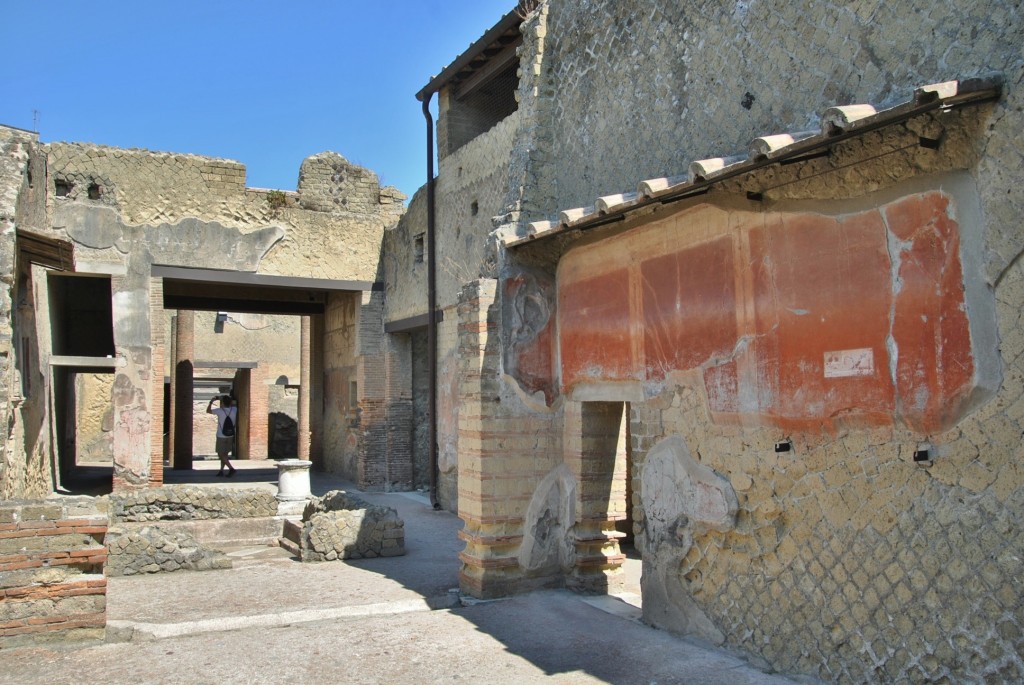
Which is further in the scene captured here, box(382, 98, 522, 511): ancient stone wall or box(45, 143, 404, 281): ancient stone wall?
box(45, 143, 404, 281): ancient stone wall

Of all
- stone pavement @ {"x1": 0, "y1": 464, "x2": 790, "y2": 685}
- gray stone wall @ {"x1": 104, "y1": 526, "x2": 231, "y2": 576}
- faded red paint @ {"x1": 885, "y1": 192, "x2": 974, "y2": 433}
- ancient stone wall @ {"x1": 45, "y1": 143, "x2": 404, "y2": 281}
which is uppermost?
ancient stone wall @ {"x1": 45, "y1": 143, "x2": 404, "y2": 281}

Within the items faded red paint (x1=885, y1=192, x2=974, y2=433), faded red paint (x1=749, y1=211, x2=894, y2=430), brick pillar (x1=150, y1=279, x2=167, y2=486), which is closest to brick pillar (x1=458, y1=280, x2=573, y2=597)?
faded red paint (x1=749, y1=211, x2=894, y2=430)

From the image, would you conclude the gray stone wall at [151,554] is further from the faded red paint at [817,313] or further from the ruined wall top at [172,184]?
the ruined wall top at [172,184]

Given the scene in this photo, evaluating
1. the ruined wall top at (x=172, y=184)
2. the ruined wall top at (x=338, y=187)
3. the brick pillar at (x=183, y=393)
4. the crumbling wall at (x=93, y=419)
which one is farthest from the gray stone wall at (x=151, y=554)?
the crumbling wall at (x=93, y=419)

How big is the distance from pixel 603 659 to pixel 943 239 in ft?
9.27

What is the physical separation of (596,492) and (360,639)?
2.06 meters

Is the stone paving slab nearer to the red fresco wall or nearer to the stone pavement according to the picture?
the stone pavement

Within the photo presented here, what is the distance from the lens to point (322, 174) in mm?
13359

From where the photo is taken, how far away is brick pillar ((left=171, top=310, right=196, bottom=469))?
665 inches

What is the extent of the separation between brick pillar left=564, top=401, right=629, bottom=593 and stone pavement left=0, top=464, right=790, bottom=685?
10.3 inches

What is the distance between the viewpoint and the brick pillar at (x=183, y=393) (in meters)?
16.9

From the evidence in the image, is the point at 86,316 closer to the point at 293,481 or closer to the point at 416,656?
the point at 293,481

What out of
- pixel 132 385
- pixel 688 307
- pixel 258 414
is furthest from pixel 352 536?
pixel 258 414

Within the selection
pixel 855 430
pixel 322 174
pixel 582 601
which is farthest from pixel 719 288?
pixel 322 174
